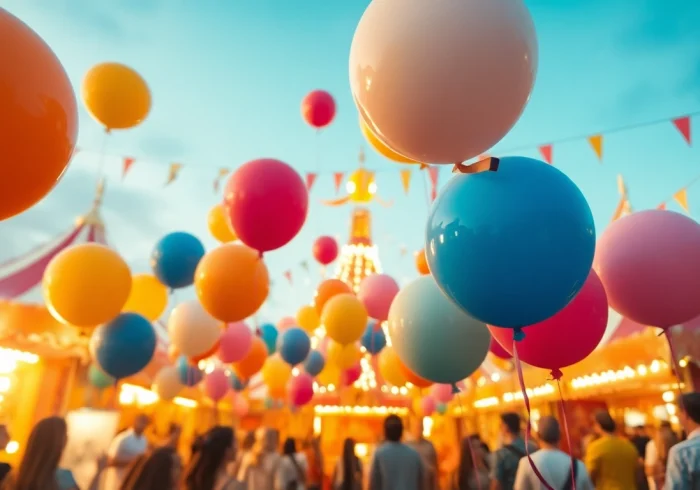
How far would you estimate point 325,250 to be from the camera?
7188mm

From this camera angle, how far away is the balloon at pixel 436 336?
8.06ft

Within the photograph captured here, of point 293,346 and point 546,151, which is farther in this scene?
point 293,346

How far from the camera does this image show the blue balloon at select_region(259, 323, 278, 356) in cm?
667

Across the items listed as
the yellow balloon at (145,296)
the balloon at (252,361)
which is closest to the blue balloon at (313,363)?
the balloon at (252,361)

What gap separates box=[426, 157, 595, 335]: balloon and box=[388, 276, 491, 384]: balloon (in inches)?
31.9

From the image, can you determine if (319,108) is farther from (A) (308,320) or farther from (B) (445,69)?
(B) (445,69)

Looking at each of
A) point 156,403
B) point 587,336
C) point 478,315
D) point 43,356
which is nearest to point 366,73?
point 478,315

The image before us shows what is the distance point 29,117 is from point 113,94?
314 centimetres

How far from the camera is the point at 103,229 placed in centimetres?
883

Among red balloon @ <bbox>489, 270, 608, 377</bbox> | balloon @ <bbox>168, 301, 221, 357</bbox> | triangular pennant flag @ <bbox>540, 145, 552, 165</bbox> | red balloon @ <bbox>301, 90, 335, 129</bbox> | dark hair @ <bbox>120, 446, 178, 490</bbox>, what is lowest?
dark hair @ <bbox>120, 446, 178, 490</bbox>

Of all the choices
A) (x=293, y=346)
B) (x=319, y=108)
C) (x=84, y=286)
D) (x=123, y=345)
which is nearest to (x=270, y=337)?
(x=293, y=346)

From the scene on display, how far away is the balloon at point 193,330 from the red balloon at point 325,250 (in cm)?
270

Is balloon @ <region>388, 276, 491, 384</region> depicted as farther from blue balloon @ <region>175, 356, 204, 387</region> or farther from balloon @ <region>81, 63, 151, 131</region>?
blue balloon @ <region>175, 356, 204, 387</region>

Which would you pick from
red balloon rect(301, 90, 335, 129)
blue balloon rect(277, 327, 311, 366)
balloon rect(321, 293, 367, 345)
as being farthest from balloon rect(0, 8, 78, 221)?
blue balloon rect(277, 327, 311, 366)
